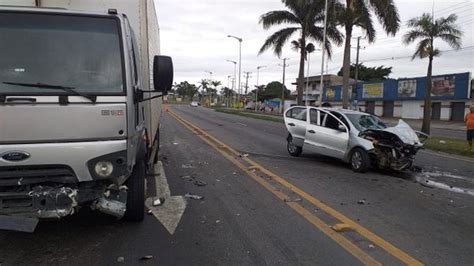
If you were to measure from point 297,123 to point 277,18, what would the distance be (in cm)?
2451

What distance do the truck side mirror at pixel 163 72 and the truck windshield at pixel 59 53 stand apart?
51 centimetres

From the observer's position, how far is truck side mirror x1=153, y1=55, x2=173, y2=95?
17.9 feet

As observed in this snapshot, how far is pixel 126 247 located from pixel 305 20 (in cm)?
3256

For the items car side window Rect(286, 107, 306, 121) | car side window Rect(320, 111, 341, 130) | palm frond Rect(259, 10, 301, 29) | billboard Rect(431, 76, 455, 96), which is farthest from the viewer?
billboard Rect(431, 76, 455, 96)

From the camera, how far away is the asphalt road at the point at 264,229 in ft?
15.9

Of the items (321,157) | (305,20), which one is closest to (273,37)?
(305,20)

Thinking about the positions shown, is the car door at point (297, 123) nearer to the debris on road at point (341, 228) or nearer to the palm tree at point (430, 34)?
the debris on road at point (341, 228)

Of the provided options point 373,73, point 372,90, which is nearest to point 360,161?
point 372,90

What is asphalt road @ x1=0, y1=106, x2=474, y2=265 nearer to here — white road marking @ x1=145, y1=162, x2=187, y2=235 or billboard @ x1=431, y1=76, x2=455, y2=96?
white road marking @ x1=145, y1=162, x2=187, y2=235

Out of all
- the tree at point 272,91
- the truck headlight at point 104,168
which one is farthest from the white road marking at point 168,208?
the tree at point 272,91

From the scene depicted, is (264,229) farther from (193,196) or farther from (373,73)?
(373,73)

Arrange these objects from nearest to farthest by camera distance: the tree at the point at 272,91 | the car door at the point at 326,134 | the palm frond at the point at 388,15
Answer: the car door at the point at 326,134 < the palm frond at the point at 388,15 < the tree at the point at 272,91

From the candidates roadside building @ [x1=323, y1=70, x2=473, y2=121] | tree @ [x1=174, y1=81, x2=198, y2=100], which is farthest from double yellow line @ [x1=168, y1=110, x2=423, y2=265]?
tree @ [x1=174, y1=81, x2=198, y2=100]

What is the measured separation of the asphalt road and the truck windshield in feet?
5.65
